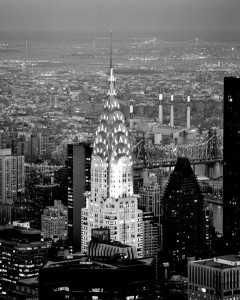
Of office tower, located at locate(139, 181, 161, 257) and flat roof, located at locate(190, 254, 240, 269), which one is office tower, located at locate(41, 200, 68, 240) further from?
flat roof, located at locate(190, 254, 240, 269)

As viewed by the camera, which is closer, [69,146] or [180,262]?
[180,262]

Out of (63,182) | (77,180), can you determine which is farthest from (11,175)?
(77,180)

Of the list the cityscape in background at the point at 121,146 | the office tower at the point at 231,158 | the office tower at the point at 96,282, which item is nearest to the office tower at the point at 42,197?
the cityscape in background at the point at 121,146

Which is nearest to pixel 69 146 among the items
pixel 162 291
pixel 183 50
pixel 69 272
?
pixel 183 50

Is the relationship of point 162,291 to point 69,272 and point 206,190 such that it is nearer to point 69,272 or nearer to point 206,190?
point 69,272

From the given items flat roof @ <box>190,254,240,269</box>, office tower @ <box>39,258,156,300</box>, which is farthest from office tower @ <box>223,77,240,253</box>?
office tower @ <box>39,258,156,300</box>

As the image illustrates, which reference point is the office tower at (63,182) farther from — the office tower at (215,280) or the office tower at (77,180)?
the office tower at (215,280)

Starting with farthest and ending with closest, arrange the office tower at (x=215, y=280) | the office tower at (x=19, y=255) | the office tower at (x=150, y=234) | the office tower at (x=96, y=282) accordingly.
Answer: the office tower at (x=150, y=234), the office tower at (x=19, y=255), the office tower at (x=215, y=280), the office tower at (x=96, y=282)
